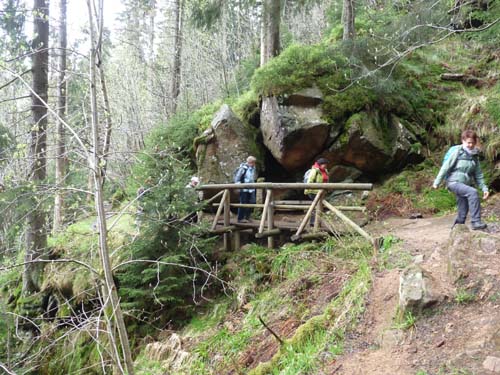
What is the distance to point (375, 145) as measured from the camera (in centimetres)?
1056

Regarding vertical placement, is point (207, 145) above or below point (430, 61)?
below

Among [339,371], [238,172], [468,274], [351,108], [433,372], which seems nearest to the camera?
[433,372]

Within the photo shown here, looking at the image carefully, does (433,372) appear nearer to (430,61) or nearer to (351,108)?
(351,108)

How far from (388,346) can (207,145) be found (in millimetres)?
8497

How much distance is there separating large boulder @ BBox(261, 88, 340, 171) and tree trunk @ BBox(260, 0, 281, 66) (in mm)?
2774

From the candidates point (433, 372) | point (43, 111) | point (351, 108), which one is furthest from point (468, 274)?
point (43, 111)

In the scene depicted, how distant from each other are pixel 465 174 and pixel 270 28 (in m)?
9.01

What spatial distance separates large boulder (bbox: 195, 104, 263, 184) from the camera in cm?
1134

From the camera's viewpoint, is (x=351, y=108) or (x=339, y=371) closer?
(x=339, y=371)

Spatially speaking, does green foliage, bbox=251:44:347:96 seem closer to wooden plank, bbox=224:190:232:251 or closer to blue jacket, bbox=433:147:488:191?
wooden plank, bbox=224:190:232:251

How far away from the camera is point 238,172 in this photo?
31.4ft

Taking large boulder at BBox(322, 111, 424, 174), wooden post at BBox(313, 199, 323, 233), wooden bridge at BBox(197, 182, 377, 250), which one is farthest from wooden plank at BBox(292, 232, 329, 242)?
large boulder at BBox(322, 111, 424, 174)

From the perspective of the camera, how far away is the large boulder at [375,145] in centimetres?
1064

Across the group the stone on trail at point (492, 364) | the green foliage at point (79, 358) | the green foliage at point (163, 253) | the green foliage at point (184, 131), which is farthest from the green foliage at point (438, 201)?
the green foliage at point (79, 358)
